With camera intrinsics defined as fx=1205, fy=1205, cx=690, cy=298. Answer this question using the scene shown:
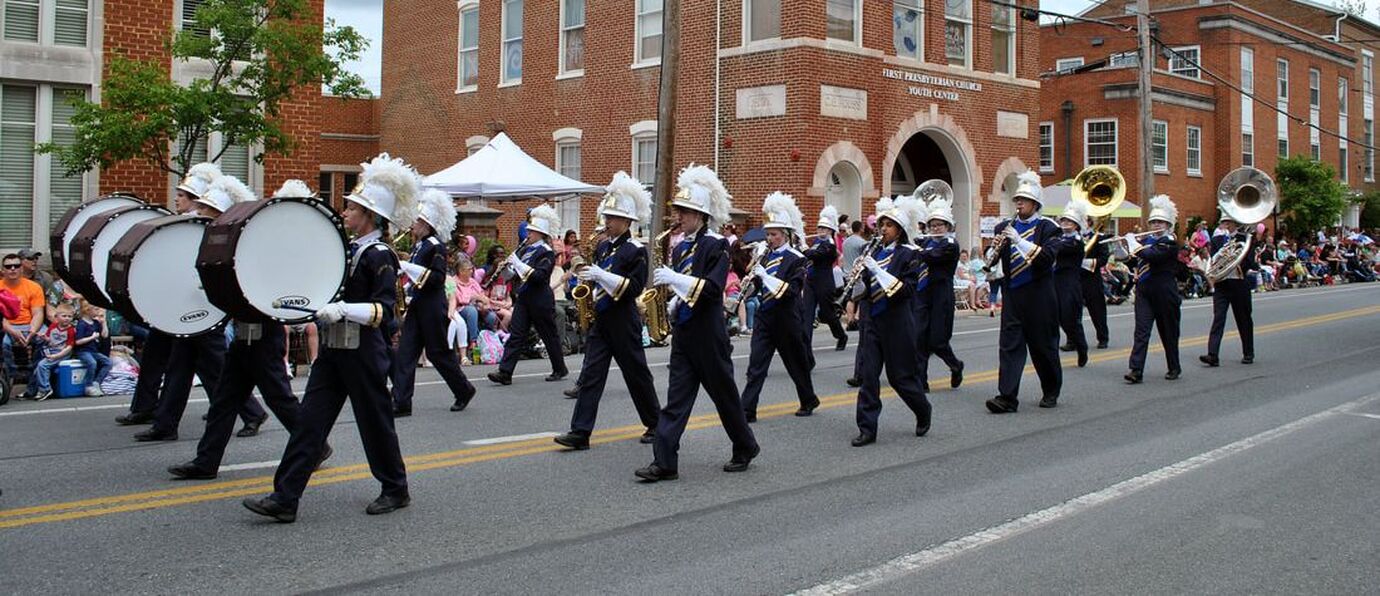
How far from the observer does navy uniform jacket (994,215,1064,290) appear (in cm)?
1094

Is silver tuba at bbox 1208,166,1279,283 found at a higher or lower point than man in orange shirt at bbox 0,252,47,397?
higher

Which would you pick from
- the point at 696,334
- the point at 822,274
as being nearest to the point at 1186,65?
the point at 822,274

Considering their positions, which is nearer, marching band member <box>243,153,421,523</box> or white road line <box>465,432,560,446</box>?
marching band member <box>243,153,421,523</box>

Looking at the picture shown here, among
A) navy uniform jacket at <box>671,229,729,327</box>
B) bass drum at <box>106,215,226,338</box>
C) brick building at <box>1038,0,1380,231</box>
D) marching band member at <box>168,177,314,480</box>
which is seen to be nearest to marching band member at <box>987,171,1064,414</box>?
navy uniform jacket at <box>671,229,729,327</box>

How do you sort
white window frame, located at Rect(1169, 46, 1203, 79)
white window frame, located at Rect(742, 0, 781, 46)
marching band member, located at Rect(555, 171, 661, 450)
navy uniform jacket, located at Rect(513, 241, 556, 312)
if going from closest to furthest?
marching band member, located at Rect(555, 171, 661, 450) < navy uniform jacket, located at Rect(513, 241, 556, 312) < white window frame, located at Rect(742, 0, 781, 46) < white window frame, located at Rect(1169, 46, 1203, 79)

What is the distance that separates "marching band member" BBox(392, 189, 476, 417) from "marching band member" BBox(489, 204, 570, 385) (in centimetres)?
131

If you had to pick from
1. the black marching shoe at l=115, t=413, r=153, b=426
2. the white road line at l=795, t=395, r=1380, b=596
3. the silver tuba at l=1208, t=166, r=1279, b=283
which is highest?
the silver tuba at l=1208, t=166, r=1279, b=283

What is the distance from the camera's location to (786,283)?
32.7 ft

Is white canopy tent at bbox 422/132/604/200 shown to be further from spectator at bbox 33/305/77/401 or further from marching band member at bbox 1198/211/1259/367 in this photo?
marching band member at bbox 1198/211/1259/367

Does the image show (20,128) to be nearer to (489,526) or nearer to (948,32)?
(489,526)

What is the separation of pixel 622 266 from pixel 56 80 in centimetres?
1321

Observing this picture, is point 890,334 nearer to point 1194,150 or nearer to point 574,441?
point 574,441

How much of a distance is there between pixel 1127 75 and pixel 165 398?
3745 cm

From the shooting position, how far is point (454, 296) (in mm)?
15523
